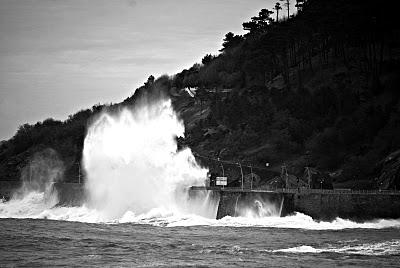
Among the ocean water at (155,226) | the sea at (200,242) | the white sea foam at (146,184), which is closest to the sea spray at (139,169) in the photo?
the white sea foam at (146,184)

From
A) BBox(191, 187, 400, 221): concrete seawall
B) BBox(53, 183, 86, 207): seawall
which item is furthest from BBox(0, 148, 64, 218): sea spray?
BBox(191, 187, 400, 221): concrete seawall

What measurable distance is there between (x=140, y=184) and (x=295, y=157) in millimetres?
31971

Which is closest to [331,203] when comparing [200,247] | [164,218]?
[164,218]

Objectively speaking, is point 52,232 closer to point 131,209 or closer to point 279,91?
point 131,209

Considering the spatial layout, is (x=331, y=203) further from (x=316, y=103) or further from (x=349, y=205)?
(x=316, y=103)

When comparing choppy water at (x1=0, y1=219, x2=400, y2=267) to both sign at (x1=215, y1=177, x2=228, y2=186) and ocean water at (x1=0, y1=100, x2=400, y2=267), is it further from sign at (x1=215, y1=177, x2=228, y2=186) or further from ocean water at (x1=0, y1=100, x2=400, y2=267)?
sign at (x1=215, y1=177, x2=228, y2=186)

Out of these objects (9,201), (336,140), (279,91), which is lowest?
(9,201)

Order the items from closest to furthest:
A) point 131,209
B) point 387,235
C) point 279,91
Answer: point 387,235
point 131,209
point 279,91

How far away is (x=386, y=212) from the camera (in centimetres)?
8625

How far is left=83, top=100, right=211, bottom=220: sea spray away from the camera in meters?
105

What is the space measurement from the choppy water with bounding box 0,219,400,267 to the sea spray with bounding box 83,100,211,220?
1487 cm

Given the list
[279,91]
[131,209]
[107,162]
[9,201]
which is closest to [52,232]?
[131,209]

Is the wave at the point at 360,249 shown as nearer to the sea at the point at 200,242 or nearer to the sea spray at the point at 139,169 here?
the sea at the point at 200,242

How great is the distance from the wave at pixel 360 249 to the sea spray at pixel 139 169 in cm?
3845
